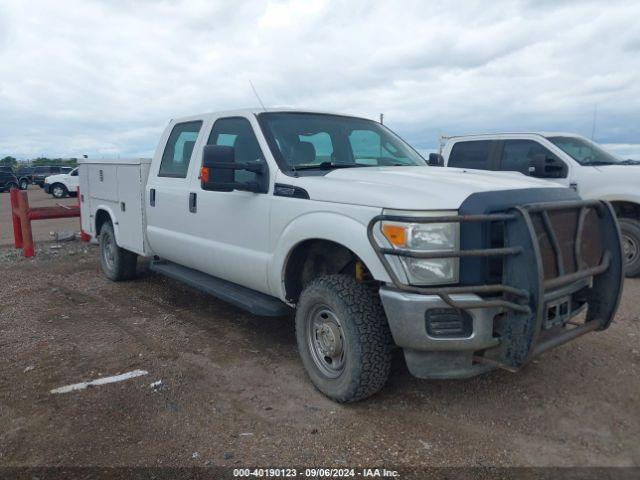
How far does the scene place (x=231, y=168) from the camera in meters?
3.94

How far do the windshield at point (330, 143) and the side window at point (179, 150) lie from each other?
3.77ft

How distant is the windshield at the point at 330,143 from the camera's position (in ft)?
14.1

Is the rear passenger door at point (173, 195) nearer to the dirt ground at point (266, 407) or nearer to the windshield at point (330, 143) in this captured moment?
the dirt ground at point (266, 407)

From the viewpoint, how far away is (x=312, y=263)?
13.8ft

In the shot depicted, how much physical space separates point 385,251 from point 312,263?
1.27 m

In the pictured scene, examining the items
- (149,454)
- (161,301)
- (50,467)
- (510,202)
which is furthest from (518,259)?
(161,301)

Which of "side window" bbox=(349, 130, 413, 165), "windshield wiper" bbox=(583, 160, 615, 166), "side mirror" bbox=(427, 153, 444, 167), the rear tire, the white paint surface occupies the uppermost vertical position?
"side window" bbox=(349, 130, 413, 165)

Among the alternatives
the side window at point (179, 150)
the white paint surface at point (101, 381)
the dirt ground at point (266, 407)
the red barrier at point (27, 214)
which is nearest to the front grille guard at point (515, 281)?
the dirt ground at point (266, 407)

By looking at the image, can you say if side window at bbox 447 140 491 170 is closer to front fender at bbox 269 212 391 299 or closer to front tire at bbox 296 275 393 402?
front fender at bbox 269 212 391 299

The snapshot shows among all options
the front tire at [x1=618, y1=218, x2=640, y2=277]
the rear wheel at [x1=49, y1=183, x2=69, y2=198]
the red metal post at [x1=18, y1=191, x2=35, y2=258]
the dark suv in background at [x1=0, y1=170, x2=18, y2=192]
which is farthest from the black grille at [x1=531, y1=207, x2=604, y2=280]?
the dark suv in background at [x1=0, y1=170, x2=18, y2=192]

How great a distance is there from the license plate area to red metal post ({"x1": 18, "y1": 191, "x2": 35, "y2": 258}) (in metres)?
8.18

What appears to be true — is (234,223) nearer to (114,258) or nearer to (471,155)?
(114,258)

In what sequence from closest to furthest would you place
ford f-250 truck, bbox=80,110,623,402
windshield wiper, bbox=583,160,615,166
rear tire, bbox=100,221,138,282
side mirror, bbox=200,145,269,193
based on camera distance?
ford f-250 truck, bbox=80,110,623,402
side mirror, bbox=200,145,269,193
rear tire, bbox=100,221,138,282
windshield wiper, bbox=583,160,615,166

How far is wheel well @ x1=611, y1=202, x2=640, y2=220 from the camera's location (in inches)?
290
